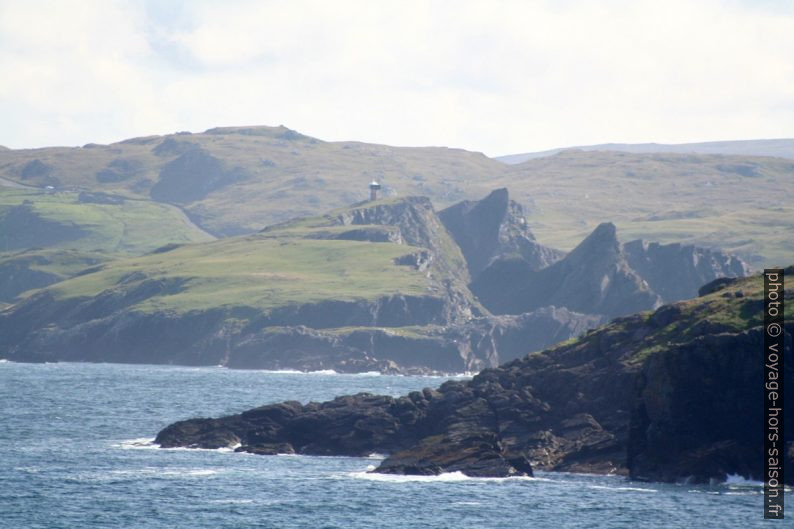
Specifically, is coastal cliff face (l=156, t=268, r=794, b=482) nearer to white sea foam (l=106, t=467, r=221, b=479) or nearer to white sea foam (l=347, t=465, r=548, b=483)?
white sea foam (l=347, t=465, r=548, b=483)

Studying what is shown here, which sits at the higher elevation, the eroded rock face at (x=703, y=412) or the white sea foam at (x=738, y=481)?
the eroded rock face at (x=703, y=412)

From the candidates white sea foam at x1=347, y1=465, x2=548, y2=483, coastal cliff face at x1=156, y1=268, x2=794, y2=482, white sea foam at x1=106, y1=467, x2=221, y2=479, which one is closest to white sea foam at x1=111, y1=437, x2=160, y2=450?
coastal cliff face at x1=156, y1=268, x2=794, y2=482

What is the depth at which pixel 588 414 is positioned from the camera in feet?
404

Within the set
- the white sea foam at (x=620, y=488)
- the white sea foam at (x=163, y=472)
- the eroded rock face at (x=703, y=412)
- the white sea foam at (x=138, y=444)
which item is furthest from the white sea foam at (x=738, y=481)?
the white sea foam at (x=138, y=444)

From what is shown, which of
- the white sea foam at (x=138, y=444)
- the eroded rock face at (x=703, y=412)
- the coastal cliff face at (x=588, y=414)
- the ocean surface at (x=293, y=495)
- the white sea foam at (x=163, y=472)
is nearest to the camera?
the ocean surface at (x=293, y=495)

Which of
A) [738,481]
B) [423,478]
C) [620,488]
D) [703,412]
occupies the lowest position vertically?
[423,478]

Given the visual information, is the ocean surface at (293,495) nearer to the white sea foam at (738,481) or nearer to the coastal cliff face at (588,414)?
the white sea foam at (738,481)

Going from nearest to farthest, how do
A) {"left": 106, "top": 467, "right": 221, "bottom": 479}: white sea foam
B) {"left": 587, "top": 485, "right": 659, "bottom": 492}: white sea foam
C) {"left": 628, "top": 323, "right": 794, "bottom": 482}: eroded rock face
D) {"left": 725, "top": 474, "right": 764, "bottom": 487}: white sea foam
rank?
{"left": 587, "top": 485, "right": 659, "bottom": 492}: white sea foam
{"left": 725, "top": 474, "right": 764, "bottom": 487}: white sea foam
{"left": 628, "top": 323, "right": 794, "bottom": 482}: eroded rock face
{"left": 106, "top": 467, "right": 221, "bottom": 479}: white sea foam

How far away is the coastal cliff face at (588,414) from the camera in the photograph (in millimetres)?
108625

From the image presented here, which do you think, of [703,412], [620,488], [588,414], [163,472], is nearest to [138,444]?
[163,472]

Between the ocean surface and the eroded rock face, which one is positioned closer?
the ocean surface

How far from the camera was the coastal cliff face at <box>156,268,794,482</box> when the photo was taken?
10862cm

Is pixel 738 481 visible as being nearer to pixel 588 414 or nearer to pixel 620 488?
pixel 620 488

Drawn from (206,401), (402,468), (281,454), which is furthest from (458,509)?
(206,401)
